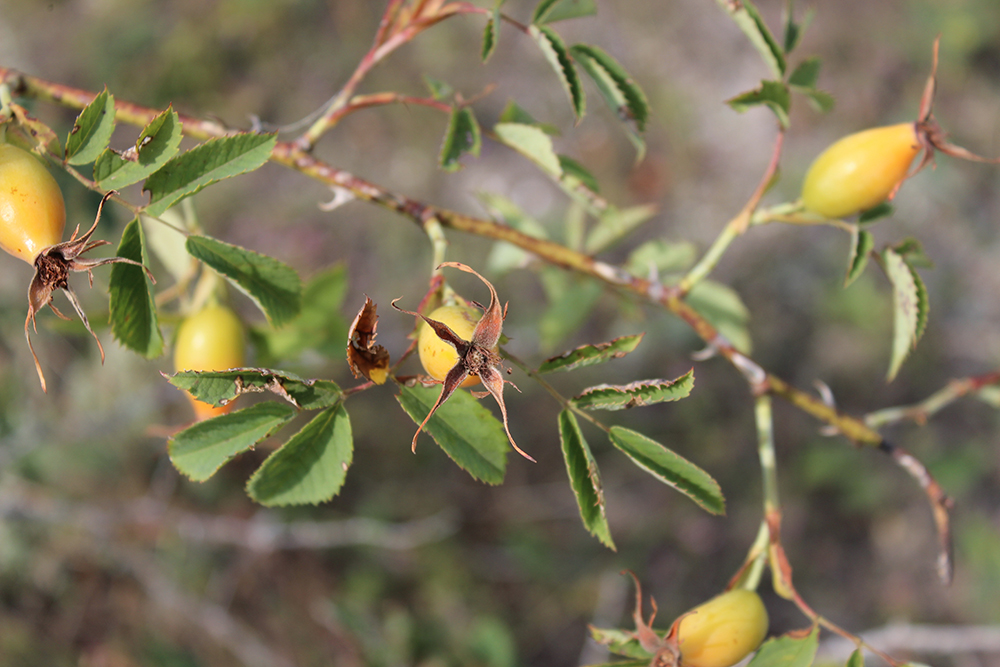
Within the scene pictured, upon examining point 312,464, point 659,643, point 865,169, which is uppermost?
point 865,169

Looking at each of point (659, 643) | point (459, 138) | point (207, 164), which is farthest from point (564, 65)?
point (659, 643)

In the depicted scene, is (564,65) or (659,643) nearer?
(659,643)

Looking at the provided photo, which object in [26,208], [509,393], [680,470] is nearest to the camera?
[26,208]

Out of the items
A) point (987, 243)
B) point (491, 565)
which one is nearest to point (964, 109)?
point (987, 243)

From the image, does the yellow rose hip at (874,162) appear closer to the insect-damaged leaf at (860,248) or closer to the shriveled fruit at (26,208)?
the insect-damaged leaf at (860,248)

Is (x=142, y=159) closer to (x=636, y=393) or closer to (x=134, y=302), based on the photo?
(x=134, y=302)

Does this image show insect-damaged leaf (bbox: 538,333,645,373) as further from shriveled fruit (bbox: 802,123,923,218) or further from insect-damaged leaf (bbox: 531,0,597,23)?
insect-damaged leaf (bbox: 531,0,597,23)

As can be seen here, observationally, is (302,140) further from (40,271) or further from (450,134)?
(40,271)
